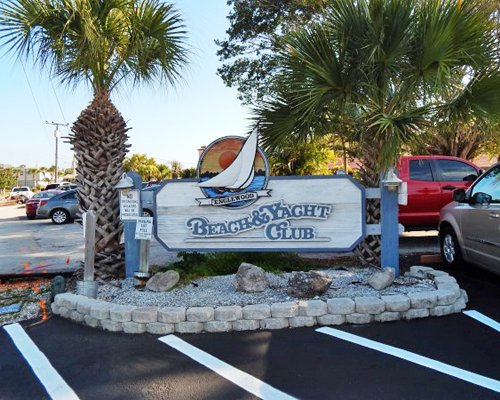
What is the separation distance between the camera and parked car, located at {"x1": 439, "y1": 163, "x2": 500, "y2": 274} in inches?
233

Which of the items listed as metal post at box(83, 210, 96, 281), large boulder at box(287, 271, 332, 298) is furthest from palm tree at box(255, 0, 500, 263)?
metal post at box(83, 210, 96, 281)

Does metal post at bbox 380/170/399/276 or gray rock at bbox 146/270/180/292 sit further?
metal post at bbox 380/170/399/276

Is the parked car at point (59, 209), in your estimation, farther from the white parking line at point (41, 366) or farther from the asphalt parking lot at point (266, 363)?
the asphalt parking lot at point (266, 363)

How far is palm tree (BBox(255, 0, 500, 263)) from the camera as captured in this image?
19.3 feet

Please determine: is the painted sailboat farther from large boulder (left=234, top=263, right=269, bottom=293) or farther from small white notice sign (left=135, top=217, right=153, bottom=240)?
large boulder (left=234, top=263, right=269, bottom=293)

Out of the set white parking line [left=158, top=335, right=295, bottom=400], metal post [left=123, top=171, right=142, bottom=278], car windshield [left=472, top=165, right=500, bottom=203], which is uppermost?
car windshield [left=472, top=165, right=500, bottom=203]

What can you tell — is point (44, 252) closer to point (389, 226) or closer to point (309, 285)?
point (309, 285)

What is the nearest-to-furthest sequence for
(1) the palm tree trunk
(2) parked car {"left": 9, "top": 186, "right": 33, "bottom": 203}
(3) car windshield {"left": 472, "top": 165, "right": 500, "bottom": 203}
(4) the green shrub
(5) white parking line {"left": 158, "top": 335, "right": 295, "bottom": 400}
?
(5) white parking line {"left": 158, "top": 335, "right": 295, "bottom": 400} < (3) car windshield {"left": 472, "top": 165, "right": 500, "bottom": 203} < (1) the palm tree trunk < (4) the green shrub < (2) parked car {"left": 9, "top": 186, "right": 33, "bottom": 203}

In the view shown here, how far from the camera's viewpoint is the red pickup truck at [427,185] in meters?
9.76

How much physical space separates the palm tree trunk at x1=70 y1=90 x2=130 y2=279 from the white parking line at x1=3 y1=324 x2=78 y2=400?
1.69 metres

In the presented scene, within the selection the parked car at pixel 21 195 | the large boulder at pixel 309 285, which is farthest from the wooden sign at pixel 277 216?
the parked car at pixel 21 195

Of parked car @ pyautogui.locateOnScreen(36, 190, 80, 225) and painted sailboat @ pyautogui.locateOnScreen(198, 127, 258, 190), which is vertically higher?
painted sailboat @ pyautogui.locateOnScreen(198, 127, 258, 190)

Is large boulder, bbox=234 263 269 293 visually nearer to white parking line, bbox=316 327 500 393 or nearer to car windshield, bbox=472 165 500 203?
white parking line, bbox=316 327 500 393

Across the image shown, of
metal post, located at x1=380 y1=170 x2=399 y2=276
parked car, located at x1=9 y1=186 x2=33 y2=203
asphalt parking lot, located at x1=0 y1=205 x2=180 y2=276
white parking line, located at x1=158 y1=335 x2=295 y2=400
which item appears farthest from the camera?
parked car, located at x1=9 y1=186 x2=33 y2=203
